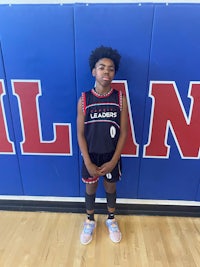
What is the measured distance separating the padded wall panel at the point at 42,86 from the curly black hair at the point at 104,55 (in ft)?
0.50

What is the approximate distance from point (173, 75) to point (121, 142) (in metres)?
0.46

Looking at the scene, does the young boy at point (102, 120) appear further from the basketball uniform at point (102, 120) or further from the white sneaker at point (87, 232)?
Result: the white sneaker at point (87, 232)

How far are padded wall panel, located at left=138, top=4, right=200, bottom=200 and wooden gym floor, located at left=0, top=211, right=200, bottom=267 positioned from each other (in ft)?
0.68

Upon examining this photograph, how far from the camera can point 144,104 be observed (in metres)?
1.27

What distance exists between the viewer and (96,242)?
1335mm

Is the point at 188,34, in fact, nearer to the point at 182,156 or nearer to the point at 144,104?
the point at 144,104

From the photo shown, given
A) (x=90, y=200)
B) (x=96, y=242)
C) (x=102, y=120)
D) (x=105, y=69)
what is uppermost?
(x=105, y=69)

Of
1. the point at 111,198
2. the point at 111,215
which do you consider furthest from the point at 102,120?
the point at 111,215

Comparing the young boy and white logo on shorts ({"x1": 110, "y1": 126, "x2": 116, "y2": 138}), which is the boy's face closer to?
the young boy

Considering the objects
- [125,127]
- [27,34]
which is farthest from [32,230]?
[27,34]

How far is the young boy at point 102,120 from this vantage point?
3.53 ft

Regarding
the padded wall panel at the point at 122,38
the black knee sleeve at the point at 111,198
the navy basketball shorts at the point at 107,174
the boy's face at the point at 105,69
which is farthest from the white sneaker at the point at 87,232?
the boy's face at the point at 105,69

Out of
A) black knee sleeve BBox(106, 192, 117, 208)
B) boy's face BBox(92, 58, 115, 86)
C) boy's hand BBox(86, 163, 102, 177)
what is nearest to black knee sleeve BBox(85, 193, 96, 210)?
black knee sleeve BBox(106, 192, 117, 208)

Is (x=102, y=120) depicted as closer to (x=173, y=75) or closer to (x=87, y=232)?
(x=173, y=75)
